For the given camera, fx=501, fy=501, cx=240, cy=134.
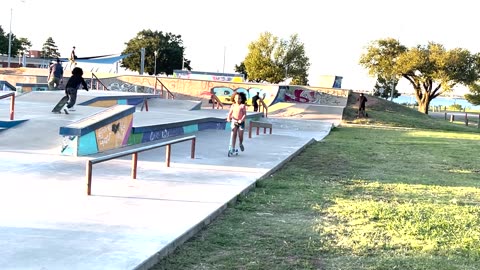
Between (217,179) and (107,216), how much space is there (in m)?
2.85

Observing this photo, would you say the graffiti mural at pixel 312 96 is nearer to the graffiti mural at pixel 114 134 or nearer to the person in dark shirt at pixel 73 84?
the person in dark shirt at pixel 73 84

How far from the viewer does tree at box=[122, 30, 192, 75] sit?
86.7 metres

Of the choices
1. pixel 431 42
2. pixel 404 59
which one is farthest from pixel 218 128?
pixel 431 42

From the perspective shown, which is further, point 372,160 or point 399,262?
point 372,160

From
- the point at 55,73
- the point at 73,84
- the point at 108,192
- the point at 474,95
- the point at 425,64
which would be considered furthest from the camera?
the point at 474,95

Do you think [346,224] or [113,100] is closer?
[346,224]

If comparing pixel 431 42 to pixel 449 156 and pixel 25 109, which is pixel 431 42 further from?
pixel 25 109

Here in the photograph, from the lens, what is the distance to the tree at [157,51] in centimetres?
8669

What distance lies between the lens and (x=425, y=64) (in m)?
46.1

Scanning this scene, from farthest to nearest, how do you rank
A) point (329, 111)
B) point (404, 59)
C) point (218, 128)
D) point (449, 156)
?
point (404, 59)
point (329, 111)
point (218, 128)
point (449, 156)

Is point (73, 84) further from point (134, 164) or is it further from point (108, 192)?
point (108, 192)

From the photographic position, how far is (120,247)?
4309 mm

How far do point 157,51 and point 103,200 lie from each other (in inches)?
3346

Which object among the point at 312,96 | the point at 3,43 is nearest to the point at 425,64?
the point at 312,96
